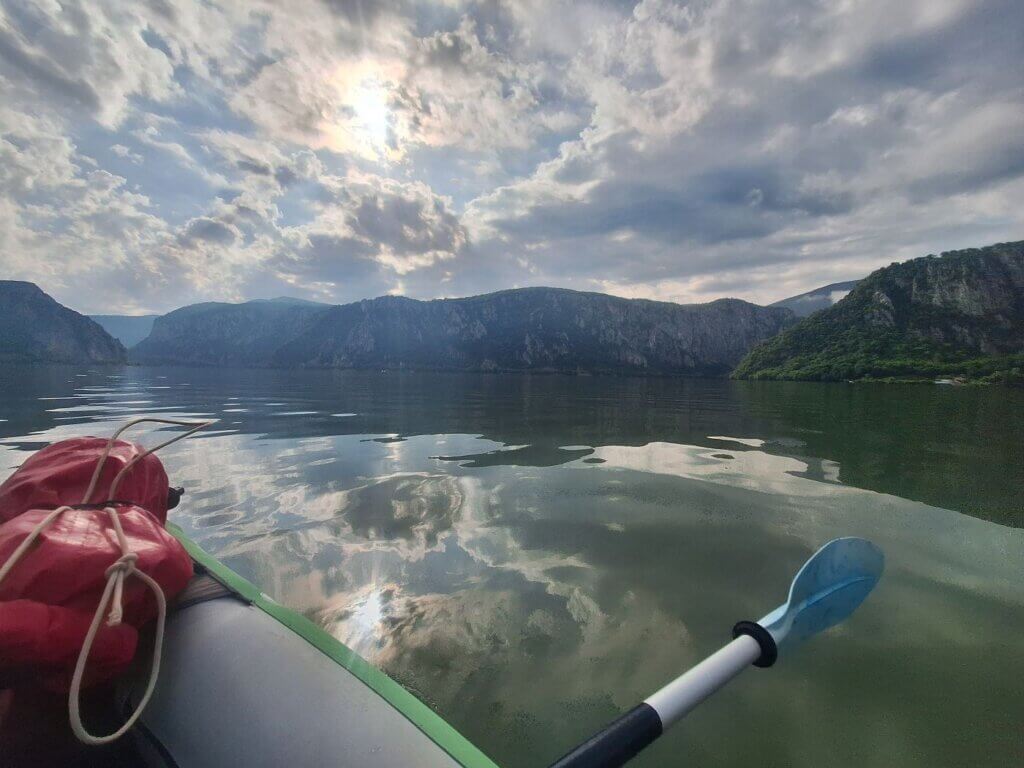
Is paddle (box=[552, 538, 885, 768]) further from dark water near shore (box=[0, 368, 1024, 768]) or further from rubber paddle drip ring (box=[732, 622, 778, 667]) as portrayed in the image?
dark water near shore (box=[0, 368, 1024, 768])

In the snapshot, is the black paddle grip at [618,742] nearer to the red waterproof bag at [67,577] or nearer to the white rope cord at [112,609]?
the white rope cord at [112,609]

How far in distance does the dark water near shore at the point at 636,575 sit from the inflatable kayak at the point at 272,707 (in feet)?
4.49

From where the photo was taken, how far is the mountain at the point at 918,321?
416 ft

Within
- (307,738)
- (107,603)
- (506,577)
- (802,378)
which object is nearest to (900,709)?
(506,577)

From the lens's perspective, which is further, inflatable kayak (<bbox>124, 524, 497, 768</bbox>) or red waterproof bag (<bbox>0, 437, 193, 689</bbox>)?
inflatable kayak (<bbox>124, 524, 497, 768</bbox>)

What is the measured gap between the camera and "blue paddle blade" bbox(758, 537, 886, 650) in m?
3.88

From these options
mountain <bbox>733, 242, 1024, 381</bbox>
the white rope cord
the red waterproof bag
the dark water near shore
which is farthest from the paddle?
mountain <bbox>733, 242, 1024, 381</bbox>

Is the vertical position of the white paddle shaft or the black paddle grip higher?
the black paddle grip

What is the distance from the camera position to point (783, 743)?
127 inches

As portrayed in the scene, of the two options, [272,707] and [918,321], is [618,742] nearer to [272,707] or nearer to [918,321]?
[272,707]

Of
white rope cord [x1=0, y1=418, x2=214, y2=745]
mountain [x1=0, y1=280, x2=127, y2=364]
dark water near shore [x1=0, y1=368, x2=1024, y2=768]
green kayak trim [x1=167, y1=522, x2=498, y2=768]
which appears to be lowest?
dark water near shore [x1=0, y1=368, x2=1024, y2=768]

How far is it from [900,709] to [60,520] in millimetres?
6027

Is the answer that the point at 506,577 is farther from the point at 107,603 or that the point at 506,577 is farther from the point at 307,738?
the point at 107,603

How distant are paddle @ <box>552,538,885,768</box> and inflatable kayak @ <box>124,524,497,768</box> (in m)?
0.74
